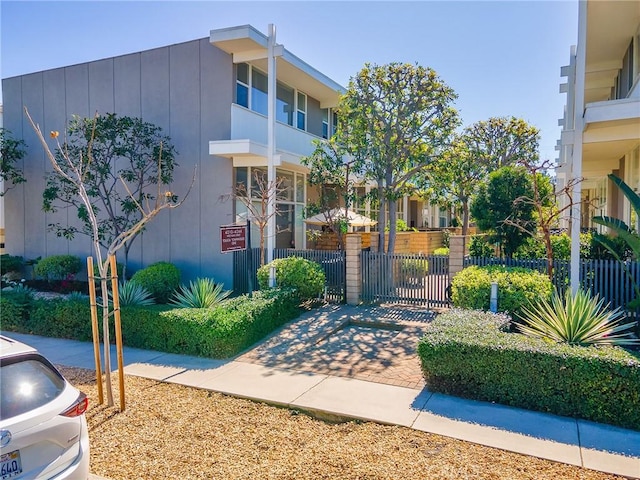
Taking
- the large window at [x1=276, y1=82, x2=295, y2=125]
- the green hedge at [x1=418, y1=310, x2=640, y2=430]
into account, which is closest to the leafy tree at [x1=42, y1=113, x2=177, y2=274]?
the large window at [x1=276, y1=82, x2=295, y2=125]

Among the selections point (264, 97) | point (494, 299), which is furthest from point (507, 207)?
point (264, 97)

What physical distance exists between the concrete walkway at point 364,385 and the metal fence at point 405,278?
118 cm

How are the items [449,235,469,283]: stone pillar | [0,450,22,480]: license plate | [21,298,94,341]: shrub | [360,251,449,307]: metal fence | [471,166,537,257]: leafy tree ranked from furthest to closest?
[471,166,537,257]: leafy tree
[360,251,449,307]: metal fence
[449,235,469,283]: stone pillar
[21,298,94,341]: shrub
[0,450,22,480]: license plate

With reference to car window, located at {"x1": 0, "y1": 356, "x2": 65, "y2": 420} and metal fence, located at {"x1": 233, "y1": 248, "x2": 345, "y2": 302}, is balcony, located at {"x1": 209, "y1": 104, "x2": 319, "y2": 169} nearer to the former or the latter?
metal fence, located at {"x1": 233, "y1": 248, "x2": 345, "y2": 302}

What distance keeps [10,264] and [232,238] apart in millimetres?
11299

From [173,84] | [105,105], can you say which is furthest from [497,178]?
[105,105]

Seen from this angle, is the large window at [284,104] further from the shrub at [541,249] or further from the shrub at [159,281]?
the shrub at [541,249]

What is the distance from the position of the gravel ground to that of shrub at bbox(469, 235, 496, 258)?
10.1 meters

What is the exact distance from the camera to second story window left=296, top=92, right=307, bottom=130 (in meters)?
16.7

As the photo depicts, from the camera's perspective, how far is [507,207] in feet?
37.7

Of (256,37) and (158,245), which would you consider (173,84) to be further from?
(158,245)

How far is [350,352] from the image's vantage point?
321 inches

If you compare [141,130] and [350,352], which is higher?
[141,130]

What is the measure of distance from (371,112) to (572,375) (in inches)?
376
